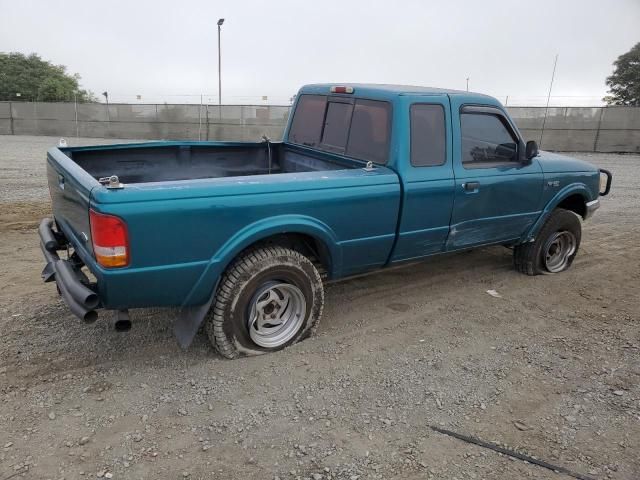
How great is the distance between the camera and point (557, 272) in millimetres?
5832

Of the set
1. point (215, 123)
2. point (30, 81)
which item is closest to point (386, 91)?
point (215, 123)

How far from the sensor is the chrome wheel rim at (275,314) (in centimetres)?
372

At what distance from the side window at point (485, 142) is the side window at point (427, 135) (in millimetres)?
278

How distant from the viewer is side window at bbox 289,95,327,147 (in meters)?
4.93

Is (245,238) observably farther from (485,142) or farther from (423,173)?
(485,142)

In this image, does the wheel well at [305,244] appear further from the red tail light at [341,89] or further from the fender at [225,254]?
the red tail light at [341,89]

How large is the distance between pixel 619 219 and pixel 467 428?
274 inches

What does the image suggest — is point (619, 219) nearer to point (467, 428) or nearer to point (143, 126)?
point (467, 428)

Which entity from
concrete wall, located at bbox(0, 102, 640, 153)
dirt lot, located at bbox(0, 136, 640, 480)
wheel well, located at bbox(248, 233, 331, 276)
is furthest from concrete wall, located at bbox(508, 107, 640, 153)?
wheel well, located at bbox(248, 233, 331, 276)

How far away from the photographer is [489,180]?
4.61 m

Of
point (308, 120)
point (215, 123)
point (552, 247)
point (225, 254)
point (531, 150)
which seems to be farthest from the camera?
point (215, 123)

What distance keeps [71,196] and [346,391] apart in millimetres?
2255

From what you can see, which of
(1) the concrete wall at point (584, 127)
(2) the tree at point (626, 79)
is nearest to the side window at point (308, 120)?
(1) the concrete wall at point (584, 127)

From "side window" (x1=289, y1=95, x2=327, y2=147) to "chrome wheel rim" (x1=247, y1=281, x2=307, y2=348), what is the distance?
1708 millimetres
